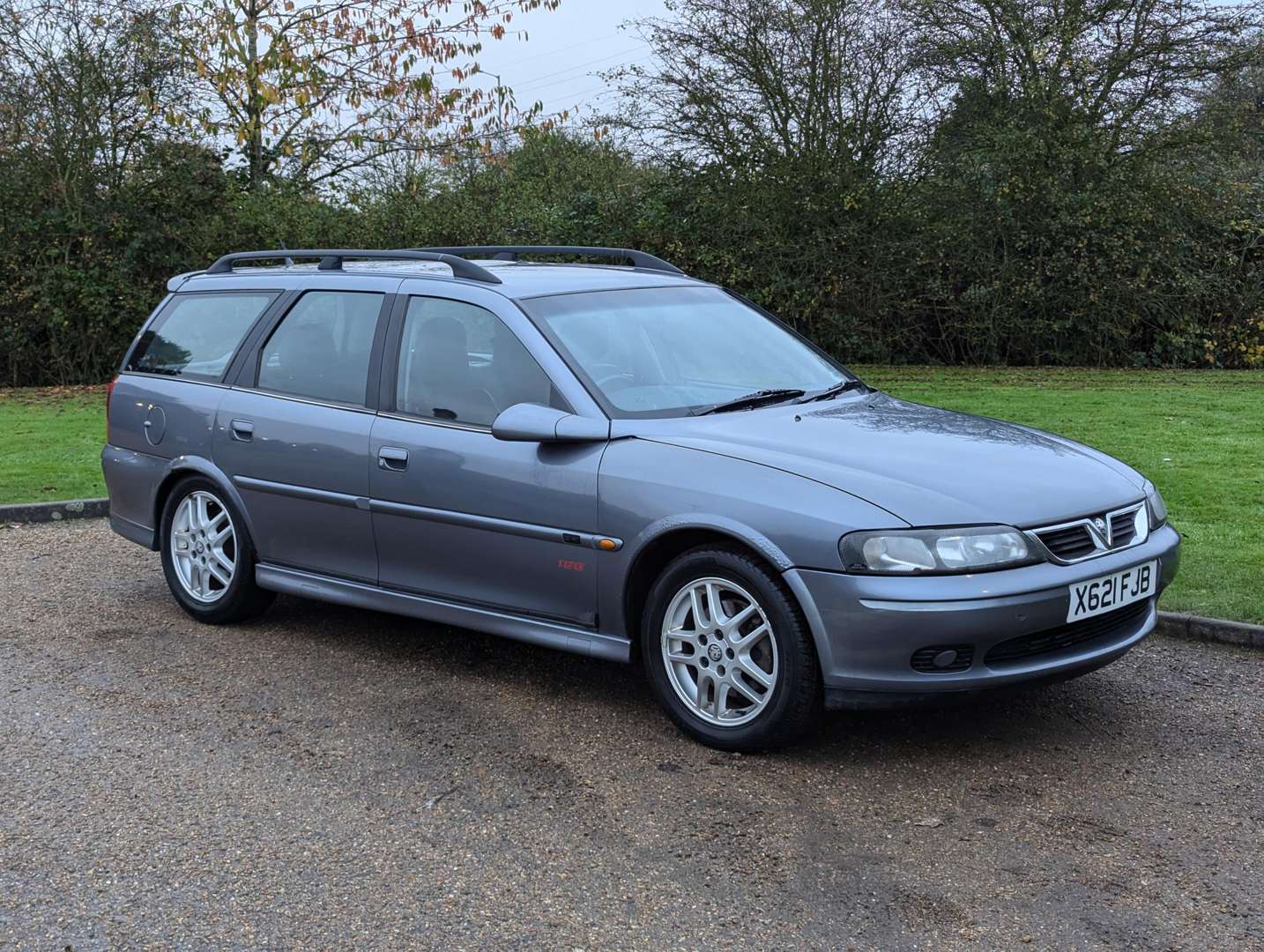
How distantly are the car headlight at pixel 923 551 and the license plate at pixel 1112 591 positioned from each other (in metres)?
0.32

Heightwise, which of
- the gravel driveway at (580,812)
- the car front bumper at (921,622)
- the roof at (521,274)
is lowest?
the gravel driveway at (580,812)

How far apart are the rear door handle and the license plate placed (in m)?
2.60

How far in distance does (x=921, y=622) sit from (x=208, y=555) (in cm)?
371

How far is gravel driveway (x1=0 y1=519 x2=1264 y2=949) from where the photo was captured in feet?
11.5

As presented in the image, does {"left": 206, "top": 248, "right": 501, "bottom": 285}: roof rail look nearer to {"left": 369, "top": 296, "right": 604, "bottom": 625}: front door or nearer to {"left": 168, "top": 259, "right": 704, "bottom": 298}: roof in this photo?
{"left": 168, "top": 259, "right": 704, "bottom": 298}: roof

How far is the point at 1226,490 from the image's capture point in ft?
29.2

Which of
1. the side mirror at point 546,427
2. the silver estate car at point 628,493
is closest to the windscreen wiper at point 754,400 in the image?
the silver estate car at point 628,493

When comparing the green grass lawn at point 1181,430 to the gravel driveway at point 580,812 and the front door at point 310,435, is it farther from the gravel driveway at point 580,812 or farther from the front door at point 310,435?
the front door at point 310,435

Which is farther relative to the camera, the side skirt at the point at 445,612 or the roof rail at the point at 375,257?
the roof rail at the point at 375,257

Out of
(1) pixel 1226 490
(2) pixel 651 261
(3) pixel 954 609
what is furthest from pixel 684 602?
(1) pixel 1226 490

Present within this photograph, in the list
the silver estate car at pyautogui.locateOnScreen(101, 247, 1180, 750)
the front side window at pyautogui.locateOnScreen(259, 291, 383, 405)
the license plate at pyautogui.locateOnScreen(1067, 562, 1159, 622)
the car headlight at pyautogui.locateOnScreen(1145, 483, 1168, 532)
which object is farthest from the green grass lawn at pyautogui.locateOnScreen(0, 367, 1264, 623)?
the front side window at pyautogui.locateOnScreen(259, 291, 383, 405)

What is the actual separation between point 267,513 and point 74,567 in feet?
7.83

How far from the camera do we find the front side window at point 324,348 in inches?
232

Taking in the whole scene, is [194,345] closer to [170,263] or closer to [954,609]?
[954,609]
